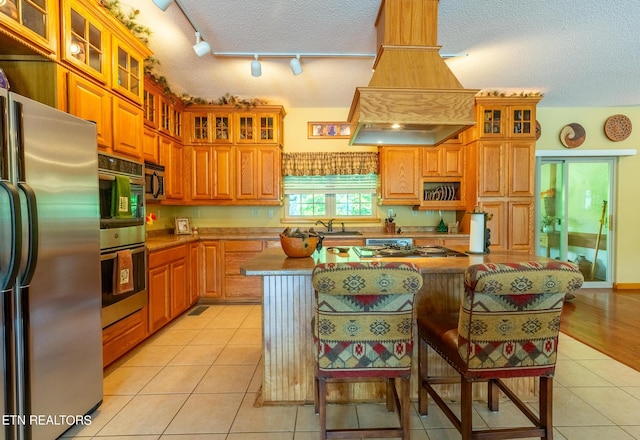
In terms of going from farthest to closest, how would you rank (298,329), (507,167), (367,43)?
1. (507,167)
2. (367,43)
3. (298,329)

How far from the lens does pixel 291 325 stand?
1.86m

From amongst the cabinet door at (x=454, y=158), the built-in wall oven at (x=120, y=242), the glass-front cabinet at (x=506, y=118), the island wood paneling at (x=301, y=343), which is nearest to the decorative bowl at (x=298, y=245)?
the island wood paneling at (x=301, y=343)

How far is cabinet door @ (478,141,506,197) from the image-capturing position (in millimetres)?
3904

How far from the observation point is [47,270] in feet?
4.83

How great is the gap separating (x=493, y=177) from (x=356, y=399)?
3261 millimetres

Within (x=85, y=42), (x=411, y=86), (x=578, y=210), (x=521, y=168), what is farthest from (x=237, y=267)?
(x=578, y=210)

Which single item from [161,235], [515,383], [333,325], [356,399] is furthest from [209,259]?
[515,383]

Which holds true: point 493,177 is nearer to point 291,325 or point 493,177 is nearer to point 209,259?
A: point 291,325

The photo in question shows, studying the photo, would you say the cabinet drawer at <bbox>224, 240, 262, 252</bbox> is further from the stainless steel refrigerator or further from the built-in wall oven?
the stainless steel refrigerator

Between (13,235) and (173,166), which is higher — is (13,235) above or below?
below

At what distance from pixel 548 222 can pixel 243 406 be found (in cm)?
486

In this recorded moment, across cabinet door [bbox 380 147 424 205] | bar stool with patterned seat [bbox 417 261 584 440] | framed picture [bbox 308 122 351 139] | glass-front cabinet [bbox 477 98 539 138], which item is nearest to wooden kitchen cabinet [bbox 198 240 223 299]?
framed picture [bbox 308 122 351 139]

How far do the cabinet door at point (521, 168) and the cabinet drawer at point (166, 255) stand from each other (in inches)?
160

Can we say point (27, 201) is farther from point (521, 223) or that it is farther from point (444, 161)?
point (521, 223)
